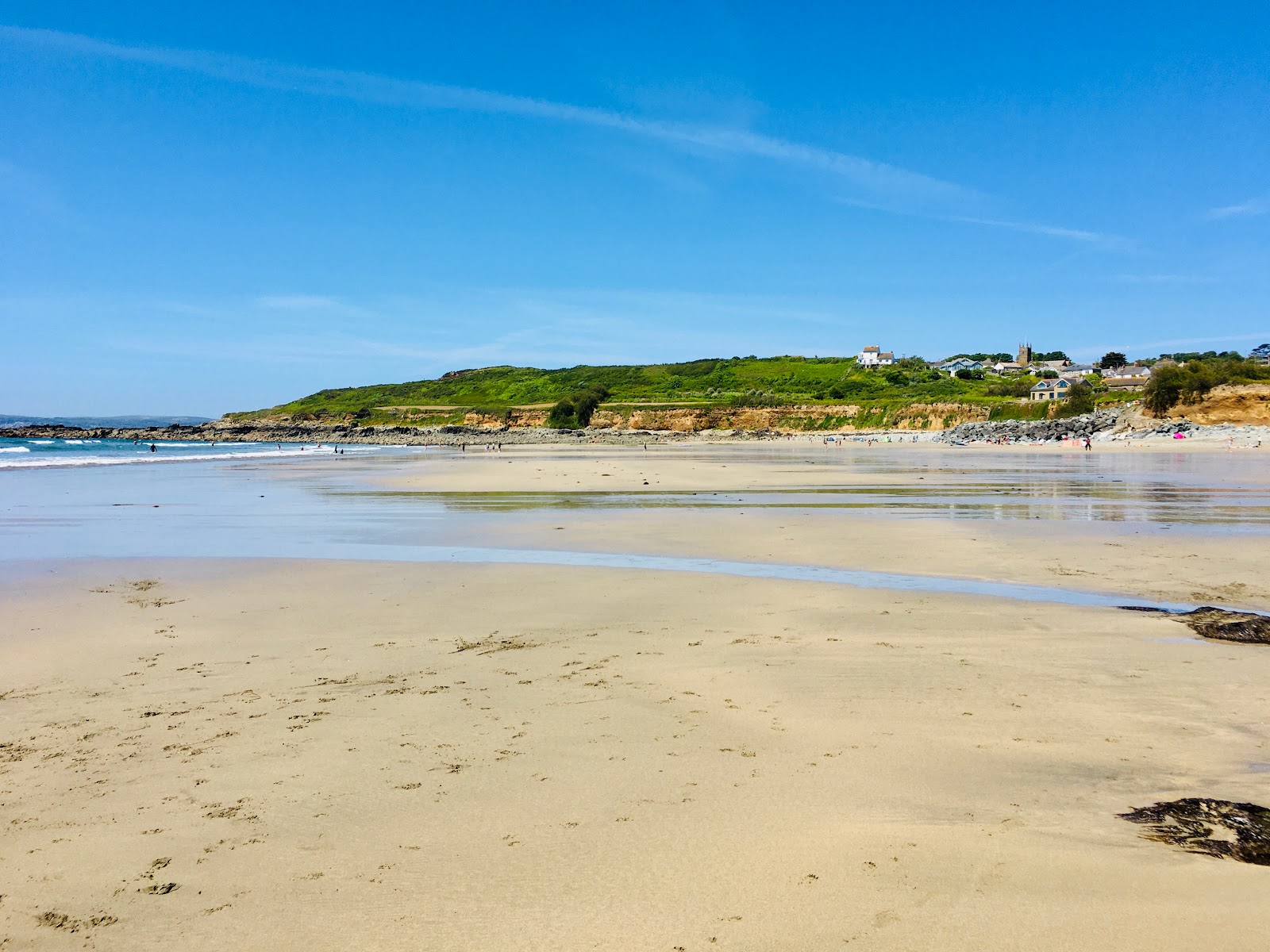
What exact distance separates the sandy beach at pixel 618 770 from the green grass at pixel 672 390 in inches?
3509

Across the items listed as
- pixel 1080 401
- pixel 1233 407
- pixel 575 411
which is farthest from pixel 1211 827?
pixel 575 411

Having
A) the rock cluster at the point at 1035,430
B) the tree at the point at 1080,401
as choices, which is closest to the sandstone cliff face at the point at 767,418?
the tree at the point at 1080,401

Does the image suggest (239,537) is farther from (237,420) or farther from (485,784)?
(237,420)

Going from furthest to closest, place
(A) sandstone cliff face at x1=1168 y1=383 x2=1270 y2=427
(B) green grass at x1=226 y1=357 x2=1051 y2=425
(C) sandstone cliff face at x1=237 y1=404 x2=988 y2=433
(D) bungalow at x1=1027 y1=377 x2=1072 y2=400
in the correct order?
(B) green grass at x1=226 y1=357 x2=1051 y2=425 < (D) bungalow at x1=1027 y1=377 x2=1072 y2=400 < (C) sandstone cliff face at x1=237 y1=404 x2=988 y2=433 < (A) sandstone cliff face at x1=1168 y1=383 x2=1270 y2=427

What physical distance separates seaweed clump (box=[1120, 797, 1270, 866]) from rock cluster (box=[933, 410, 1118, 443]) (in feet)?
226

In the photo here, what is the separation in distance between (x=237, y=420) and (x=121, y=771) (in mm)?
182816

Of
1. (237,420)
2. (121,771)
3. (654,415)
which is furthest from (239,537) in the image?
(237,420)

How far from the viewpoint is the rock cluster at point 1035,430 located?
223ft

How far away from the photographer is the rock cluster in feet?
223

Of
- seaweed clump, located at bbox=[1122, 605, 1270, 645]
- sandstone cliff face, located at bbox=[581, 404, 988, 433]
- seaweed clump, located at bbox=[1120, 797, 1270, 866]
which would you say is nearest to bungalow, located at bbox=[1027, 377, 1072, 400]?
sandstone cliff face, located at bbox=[581, 404, 988, 433]

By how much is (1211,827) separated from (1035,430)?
242 ft

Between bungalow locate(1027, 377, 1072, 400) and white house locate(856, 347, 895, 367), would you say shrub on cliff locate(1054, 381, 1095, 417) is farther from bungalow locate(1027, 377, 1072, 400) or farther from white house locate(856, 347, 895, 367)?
white house locate(856, 347, 895, 367)

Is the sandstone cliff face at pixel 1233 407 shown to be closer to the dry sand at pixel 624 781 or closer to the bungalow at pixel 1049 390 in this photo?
the bungalow at pixel 1049 390

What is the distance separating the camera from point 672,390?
140 meters
